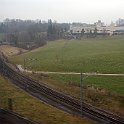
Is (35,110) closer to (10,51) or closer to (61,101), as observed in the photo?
(61,101)

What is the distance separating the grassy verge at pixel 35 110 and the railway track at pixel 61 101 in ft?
4.13

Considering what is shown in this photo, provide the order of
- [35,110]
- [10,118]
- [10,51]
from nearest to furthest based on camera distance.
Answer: [10,118] < [35,110] < [10,51]

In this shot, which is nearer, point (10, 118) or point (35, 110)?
point (10, 118)

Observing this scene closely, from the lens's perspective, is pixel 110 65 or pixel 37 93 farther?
pixel 110 65

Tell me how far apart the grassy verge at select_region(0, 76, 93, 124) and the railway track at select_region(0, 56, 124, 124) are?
1259 millimetres

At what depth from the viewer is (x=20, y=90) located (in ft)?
171

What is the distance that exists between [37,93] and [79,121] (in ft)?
50.7

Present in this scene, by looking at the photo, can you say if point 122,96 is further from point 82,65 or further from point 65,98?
point 82,65

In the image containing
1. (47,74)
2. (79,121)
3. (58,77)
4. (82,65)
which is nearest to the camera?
(79,121)

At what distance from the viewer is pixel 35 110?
1550 inches

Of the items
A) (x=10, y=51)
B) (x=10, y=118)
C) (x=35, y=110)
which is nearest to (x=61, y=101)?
(x=35, y=110)

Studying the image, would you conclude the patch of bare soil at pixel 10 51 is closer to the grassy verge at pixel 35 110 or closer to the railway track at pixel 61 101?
the railway track at pixel 61 101

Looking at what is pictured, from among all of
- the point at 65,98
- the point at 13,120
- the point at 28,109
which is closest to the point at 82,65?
the point at 65,98

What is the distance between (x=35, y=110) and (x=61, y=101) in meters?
5.08
